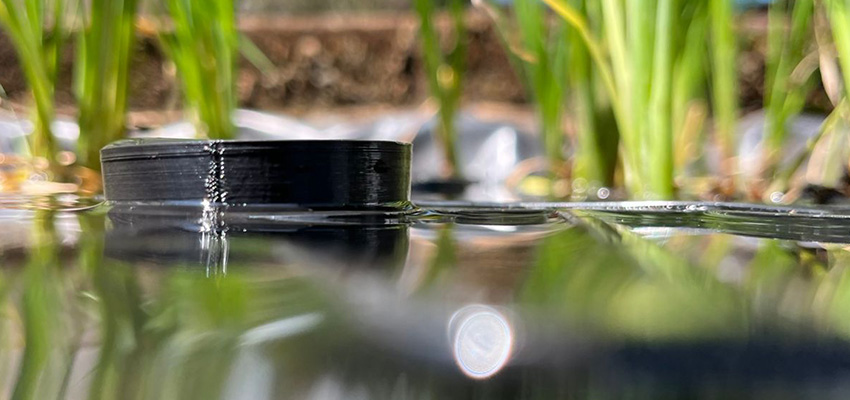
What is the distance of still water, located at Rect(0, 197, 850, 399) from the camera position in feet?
0.45

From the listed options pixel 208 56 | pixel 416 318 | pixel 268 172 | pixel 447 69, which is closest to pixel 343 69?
pixel 447 69

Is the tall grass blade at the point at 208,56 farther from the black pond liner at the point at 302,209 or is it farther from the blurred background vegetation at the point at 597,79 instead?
the black pond liner at the point at 302,209

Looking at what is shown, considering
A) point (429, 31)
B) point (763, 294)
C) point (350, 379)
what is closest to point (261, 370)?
point (350, 379)

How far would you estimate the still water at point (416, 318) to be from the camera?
0.14 m

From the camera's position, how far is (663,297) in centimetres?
19

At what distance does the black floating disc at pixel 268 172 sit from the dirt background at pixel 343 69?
2011mm

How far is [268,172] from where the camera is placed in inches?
13.8

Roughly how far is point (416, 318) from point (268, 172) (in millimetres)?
206

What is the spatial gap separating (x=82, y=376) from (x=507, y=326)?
0.09m

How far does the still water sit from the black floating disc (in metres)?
0.07

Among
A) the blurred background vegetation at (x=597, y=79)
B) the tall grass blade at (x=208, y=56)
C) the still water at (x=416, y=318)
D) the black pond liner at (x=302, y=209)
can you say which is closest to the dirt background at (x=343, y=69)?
the blurred background vegetation at (x=597, y=79)

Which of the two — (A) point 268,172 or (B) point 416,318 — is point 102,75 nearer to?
(A) point 268,172

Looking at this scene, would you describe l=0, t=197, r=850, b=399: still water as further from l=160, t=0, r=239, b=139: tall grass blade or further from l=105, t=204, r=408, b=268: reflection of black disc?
l=160, t=0, r=239, b=139: tall grass blade

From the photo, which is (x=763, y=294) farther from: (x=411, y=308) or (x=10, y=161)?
(x=10, y=161)
